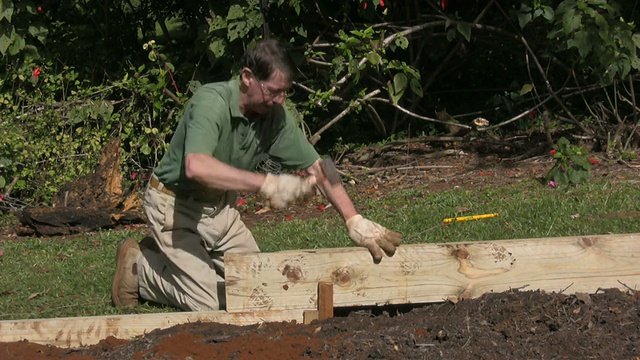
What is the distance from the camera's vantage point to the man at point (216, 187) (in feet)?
13.4

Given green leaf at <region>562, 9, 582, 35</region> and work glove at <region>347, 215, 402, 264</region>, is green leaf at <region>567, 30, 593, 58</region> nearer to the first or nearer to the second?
green leaf at <region>562, 9, 582, 35</region>

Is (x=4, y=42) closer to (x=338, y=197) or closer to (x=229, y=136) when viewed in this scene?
(x=229, y=136)

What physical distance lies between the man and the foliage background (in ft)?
11.0

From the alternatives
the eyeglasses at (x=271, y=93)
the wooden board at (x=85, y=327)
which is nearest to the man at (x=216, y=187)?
the eyeglasses at (x=271, y=93)

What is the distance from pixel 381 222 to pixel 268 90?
262 centimetres

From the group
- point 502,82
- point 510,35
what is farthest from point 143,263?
point 502,82

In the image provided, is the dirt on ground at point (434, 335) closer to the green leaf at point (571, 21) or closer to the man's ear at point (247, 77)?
the man's ear at point (247, 77)

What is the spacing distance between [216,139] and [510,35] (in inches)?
223

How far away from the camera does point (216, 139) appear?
4.27 metres

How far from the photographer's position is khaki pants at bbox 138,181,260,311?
4.88 m

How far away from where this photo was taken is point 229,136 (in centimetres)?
455

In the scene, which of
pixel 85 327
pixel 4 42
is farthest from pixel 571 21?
pixel 4 42

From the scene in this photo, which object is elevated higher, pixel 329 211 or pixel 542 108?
pixel 542 108

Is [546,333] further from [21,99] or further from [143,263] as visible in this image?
[21,99]
